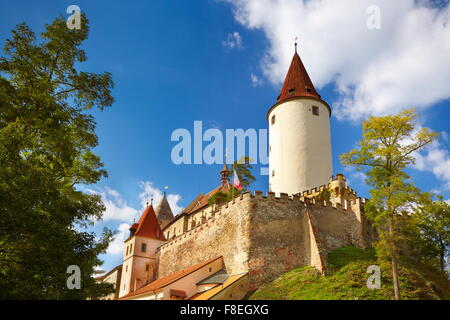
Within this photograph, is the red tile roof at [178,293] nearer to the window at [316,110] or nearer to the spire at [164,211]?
the window at [316,110]

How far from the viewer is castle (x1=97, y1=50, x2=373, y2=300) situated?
85.7ft

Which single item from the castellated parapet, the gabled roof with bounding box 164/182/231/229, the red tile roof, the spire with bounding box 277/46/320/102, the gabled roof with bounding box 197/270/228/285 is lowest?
the red tile roof

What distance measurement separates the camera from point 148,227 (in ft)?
150

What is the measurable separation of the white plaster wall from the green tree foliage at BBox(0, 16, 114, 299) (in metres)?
23.7

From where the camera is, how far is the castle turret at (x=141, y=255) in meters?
41.8

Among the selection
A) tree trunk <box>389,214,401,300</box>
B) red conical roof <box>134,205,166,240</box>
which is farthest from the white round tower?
tree trunk <box>389,214,401,300</box>

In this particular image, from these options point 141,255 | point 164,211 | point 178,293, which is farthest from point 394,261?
point 164,211

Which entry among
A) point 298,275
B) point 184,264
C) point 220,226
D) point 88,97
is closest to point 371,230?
point 298,275

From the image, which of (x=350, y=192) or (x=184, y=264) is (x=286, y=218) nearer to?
(x=350, y=192)

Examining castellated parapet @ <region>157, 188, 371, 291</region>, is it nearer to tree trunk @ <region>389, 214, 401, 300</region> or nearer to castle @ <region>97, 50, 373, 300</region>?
castle @ <region>97, 50, 373, 300</region>

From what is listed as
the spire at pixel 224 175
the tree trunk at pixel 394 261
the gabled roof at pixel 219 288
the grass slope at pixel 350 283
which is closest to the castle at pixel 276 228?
the gabled roof at pixel 219 288

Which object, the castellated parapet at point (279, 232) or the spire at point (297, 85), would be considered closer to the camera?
the castellated parapet at point (279, 232)
